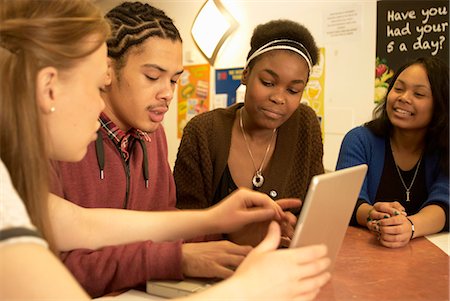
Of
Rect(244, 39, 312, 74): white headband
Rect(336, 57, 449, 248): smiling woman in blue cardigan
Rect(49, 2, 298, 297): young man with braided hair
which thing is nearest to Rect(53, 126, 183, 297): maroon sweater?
Rect(49, 2, 298, 297): young man with braided hair

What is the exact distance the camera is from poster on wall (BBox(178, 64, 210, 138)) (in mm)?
3502

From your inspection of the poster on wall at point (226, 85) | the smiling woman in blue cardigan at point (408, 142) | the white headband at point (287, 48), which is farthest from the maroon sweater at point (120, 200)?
the poster on wall at point (226, 85)

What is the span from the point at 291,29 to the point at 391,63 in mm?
1181

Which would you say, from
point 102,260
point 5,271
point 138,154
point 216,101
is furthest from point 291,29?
point 216,101

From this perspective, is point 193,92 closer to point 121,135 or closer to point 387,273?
point 121,135

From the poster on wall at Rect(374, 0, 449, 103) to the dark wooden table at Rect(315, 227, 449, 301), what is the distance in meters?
1.38

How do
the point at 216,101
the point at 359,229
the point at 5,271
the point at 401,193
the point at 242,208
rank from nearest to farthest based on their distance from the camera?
the point at 5,271, the point at 242,208, the point at 359,229, the point at 401,193, the point at 216,101

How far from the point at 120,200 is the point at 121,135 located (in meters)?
0.16

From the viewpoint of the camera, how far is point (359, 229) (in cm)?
126

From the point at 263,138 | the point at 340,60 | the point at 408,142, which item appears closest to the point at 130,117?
the point at 263,138

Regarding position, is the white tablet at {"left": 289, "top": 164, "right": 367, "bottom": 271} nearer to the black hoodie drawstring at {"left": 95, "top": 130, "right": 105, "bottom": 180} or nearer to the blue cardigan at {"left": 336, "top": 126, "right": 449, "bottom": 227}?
the black hoodie drawstring at {"left": 95, "top": 130, "right": 105, "bottom": 180}

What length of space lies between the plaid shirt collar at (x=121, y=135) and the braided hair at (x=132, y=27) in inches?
5.3

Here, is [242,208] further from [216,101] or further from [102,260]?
[216,101]

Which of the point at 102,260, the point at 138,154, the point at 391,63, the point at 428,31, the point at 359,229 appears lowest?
the point at 359,229
